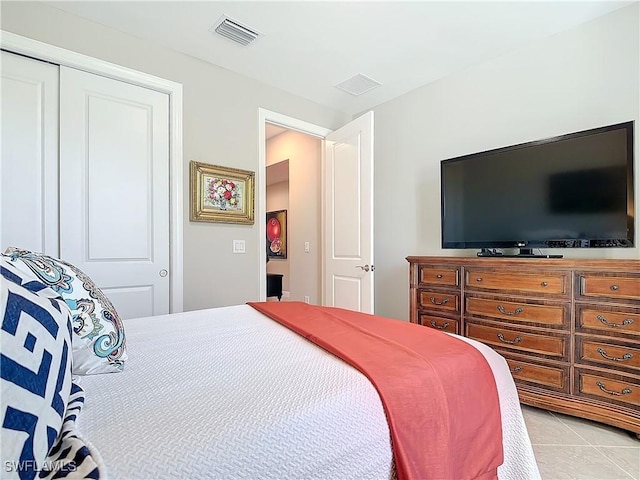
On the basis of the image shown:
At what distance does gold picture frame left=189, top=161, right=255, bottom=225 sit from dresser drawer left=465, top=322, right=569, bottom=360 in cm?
204

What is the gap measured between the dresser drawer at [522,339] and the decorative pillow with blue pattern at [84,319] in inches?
84.3

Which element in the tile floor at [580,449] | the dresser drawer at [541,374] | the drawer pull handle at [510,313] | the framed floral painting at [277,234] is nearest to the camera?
the tile floor at [580,449]

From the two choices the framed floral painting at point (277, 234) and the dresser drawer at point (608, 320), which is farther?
the framed floral painting at point (277, 234)

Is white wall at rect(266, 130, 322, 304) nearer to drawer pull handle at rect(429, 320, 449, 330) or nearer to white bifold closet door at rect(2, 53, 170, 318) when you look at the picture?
drawer pull handle at rect(429, 320, 449, 330)

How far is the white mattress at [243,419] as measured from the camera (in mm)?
585

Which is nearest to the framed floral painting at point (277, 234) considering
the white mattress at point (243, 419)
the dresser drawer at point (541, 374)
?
the dresser drawer at point (541, 374)

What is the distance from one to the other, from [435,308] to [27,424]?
8.01 feet

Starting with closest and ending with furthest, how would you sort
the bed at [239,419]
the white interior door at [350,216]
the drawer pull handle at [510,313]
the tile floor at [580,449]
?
the bed at [239,419], the tile floor at [580,449], the drawer pull handle at [510,313], the white interior door at [350,216]

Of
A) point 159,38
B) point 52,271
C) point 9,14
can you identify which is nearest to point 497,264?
point 52,271

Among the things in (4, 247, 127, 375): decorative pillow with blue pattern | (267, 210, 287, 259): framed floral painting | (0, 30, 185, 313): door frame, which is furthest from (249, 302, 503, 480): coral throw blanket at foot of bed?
(267, 210, 287, 259): framed floral painting

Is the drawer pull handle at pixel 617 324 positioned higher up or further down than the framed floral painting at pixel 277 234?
further down

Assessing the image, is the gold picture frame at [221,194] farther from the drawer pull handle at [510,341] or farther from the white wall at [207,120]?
the drawer pull handle at [510,341]

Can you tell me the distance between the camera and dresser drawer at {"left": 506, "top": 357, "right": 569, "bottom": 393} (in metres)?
1.95

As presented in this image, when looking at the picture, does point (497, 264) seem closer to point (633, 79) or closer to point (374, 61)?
point (633, 79)
